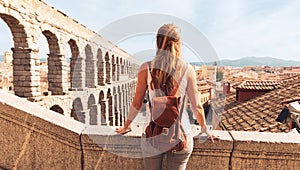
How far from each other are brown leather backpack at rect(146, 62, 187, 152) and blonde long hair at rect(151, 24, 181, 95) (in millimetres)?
83

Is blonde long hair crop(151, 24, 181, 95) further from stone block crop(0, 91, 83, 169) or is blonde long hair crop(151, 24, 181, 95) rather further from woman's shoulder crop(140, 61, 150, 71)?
stone block crop(0, 91, 83, 169)

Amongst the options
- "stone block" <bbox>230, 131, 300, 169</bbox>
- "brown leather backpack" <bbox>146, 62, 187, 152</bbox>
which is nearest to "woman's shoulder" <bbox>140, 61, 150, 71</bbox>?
"brown leather backpack" <bbox>146, 62, 187, 152</bbox>

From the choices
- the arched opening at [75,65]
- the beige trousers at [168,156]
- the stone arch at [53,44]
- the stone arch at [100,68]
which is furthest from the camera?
the stone arch at [100,68]

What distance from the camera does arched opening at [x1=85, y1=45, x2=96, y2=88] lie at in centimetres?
1926

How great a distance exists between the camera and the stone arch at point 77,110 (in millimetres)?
15863

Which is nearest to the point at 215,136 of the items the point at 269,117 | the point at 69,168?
the point at 69,168

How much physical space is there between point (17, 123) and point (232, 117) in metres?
8.60

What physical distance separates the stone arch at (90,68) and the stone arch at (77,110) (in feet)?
7.35

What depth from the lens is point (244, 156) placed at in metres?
2.39

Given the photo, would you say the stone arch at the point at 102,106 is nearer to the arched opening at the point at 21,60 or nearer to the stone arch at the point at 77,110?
the stone arch at the point at 77,110

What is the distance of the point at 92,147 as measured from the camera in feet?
8.09

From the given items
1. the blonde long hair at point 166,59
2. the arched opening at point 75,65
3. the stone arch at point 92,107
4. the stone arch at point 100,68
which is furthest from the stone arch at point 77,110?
the blonde long hair at point 166,59

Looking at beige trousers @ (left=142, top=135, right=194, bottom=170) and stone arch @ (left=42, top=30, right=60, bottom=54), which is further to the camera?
stone arch @ (left=42, top=30, right=60, bottom=54)

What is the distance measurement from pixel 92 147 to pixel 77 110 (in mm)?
16272
